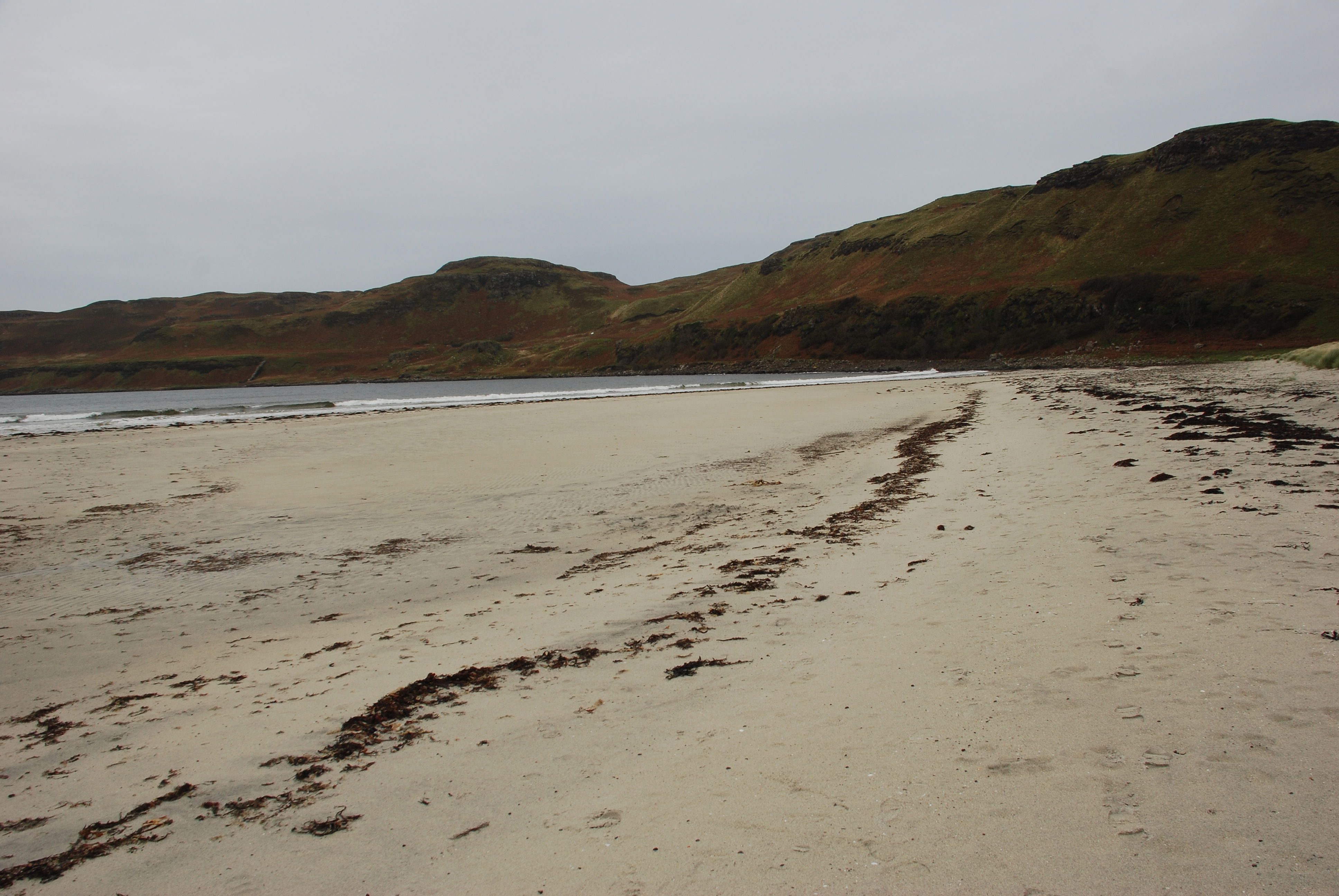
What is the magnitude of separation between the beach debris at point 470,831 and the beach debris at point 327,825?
52cm

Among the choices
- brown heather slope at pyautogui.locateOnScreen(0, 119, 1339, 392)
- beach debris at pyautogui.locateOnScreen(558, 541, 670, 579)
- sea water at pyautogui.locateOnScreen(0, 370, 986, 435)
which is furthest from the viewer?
brown heather slope at pyautogui.locateOnScreen(0, 119, 1339, 392)

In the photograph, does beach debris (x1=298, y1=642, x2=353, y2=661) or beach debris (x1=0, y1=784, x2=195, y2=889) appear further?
beach debris (x1=298, y1=642, x2=353, y2=661)

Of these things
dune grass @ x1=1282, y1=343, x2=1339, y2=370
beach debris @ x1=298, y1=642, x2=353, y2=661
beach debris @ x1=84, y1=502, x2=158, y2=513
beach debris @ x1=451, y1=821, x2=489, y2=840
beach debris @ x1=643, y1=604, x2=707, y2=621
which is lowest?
beach debris @ x1=298, y1=642, x2=353, y2=661

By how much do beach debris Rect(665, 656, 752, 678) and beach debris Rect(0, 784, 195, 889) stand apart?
2.61 metres

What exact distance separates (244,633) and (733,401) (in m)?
27.9

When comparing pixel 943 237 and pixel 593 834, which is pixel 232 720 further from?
pixel 943 237

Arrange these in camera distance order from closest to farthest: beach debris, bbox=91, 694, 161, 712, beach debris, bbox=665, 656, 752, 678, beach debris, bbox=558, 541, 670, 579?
1. beach debris, bbox=665, 656, 752, 678
2. beach debris, bbox=91, 694, 161, 712
3. beach debris, bbox=558, 541, 670, 579

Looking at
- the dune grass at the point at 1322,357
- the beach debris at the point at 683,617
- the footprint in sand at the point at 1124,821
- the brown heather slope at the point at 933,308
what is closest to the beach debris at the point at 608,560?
the beach debris at the point at 683,617

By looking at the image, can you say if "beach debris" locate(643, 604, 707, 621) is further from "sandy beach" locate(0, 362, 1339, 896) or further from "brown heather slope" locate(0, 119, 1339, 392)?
"brown heather slope" locate(0, 119, 1339, 392)

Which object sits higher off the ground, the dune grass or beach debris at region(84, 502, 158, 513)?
the dune grass

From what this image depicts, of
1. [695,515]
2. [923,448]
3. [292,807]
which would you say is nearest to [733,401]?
[923,448]

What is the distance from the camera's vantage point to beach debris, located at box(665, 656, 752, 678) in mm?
4258

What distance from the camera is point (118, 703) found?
4551mm

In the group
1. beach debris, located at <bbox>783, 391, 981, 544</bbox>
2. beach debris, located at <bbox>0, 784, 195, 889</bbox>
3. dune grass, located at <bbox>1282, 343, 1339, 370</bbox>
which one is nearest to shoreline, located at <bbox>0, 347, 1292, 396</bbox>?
dune grass, located at <bbox>1282, 343, 1339, 370</bbox>
